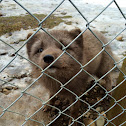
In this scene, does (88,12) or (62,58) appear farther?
(88,12)

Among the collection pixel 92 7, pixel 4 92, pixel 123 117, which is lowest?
pixel 92 7

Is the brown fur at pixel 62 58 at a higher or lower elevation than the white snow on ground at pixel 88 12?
higher

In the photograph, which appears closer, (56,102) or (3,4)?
(56,102)

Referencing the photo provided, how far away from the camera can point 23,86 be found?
132 inches

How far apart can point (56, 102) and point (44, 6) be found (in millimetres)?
7118

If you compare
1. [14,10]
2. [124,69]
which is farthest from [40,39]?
[14,10]

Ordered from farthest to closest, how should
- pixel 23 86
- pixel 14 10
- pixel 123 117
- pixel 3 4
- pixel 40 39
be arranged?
1. pixel 3 4
2. pixel 14 10
3. pixel 23 86
4. pixel 40 39
5. pixel 123 117

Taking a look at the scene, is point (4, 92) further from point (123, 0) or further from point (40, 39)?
point (123, 0)

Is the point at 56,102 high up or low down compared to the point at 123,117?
down

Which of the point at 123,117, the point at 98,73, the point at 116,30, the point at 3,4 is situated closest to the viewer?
the point at 123,117

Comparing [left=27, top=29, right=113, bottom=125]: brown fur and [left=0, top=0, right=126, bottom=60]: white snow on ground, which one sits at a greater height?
[left=27, top=29, right=113, bottom=125]: brown fur

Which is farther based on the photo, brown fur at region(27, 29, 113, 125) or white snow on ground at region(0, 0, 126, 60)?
white snow on ground at region(0, 0, 126, 60)

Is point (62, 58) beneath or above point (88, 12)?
above

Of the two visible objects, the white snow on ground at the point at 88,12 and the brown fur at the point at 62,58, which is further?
the white snow on ground at the point at 88,12
